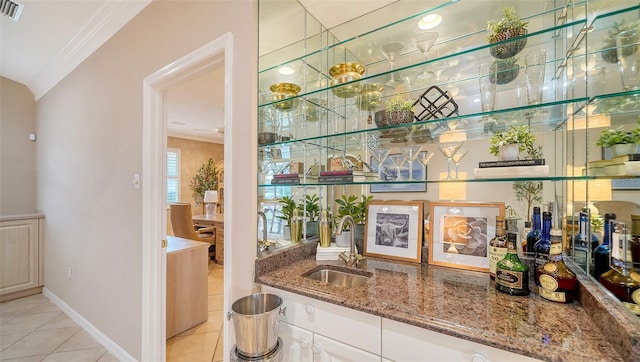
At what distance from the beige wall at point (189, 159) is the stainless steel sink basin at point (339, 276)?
5.90m

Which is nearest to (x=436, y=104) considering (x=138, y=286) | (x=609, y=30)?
(x=609, y=30)

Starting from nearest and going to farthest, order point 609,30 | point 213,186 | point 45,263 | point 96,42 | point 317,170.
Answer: point 609,30, point 317,170, point 96,42, point 45,263, point 213,186

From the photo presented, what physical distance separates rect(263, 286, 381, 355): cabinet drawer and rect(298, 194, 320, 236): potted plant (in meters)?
0.63

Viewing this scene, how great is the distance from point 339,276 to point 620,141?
1.24 meters

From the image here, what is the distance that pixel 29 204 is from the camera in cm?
364

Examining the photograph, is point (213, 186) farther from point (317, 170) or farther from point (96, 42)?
point (317, 170)

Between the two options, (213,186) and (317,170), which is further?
(213,186)

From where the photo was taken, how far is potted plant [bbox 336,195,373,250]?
1.63 metres

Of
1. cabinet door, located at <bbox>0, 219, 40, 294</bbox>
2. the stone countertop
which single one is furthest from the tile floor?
the stone countertop

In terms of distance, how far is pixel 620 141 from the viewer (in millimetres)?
844

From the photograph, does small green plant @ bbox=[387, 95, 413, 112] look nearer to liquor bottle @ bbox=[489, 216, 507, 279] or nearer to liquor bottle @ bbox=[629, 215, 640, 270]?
liquor bottle @ bbox=[489, 216, 507, 279]

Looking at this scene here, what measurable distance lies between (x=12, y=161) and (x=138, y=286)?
138 inches

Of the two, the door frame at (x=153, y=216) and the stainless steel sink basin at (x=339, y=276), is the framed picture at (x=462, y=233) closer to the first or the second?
the stainless steel sink basin at (x=339, y=276)

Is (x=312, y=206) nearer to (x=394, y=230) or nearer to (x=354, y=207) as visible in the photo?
(x=354, y=207)
